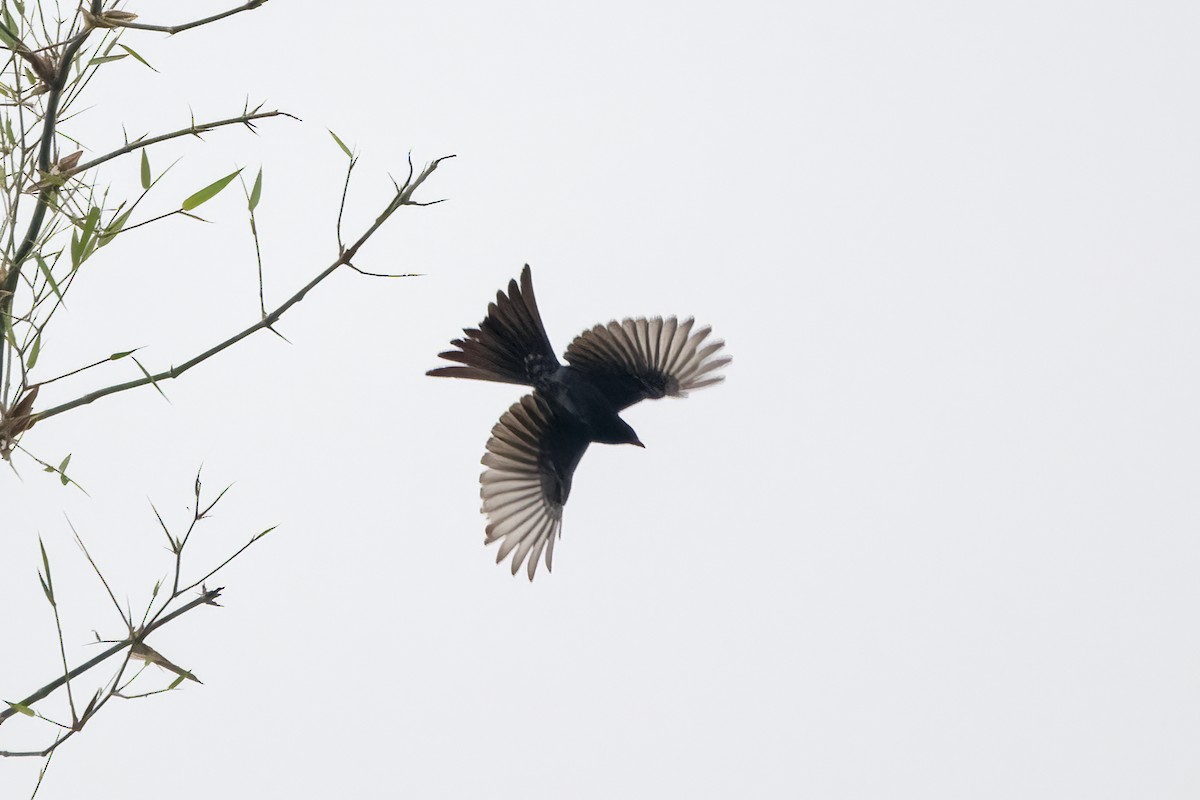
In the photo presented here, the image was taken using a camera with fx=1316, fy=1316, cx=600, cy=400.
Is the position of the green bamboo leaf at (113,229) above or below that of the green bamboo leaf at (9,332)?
above

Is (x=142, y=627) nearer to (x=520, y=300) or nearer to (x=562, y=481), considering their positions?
(x=520, y=300)

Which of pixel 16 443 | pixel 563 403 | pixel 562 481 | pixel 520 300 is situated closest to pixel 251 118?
pixel 16 443

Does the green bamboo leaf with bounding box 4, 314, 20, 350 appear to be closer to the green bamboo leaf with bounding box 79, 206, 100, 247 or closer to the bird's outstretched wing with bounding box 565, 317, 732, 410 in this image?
the green bamboo leaf with bounding box 79, 206, 100, 247

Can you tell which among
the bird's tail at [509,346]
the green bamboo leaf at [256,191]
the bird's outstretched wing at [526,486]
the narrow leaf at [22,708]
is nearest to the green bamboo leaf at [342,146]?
the green bamboo leaf at [256,191]

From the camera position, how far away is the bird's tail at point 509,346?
525 centimetres

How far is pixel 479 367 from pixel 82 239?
3.44 m

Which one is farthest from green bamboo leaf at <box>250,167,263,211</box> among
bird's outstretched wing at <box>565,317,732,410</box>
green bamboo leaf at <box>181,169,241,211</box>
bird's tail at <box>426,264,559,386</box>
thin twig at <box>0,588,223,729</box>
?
bird's outstretched wing at <box>565,317,732,410</box>

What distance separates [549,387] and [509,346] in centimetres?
35

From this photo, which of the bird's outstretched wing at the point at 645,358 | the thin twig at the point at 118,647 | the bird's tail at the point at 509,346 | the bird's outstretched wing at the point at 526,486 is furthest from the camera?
the bird's outstretched wing at the point at 526,486

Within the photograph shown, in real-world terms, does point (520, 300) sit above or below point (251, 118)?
above

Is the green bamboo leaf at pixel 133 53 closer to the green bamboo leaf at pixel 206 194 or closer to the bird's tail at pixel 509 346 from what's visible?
the green bamboo leaf at pixel 206 194

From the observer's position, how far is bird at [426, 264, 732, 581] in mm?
5348

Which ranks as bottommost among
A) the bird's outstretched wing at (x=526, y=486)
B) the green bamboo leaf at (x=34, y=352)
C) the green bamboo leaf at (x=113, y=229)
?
the green bamboo leaf at (x=34, y=352)

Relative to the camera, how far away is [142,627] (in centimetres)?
189
